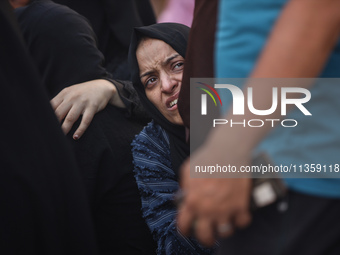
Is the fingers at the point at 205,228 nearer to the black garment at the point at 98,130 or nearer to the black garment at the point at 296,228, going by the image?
the black garment at the point at 296,228

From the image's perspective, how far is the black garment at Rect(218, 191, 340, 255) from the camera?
0.66 meters

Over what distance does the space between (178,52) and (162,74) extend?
0.36 feet

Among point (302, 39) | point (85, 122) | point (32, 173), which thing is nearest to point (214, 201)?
point (302, 39)

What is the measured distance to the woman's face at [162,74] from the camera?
1.80m

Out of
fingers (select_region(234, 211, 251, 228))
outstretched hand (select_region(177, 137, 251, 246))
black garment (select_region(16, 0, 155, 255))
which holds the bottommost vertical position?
black garment (select_region(16, 0, 155, 255))

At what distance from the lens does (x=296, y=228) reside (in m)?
0.67

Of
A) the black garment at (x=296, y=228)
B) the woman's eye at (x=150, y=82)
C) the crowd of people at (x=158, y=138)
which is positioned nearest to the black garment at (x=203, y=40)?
the crowd of people at (x=158, y=138)

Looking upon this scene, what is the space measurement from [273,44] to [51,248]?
0.68m

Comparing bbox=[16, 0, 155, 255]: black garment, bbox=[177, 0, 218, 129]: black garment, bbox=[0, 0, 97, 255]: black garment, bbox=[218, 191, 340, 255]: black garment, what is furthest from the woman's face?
bbox=[218, 191, 340, 255]: black garment

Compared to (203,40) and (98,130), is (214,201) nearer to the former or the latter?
(203,40)

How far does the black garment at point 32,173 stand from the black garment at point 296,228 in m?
0.49

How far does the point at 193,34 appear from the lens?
1.07 m

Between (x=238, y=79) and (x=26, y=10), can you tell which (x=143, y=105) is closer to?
(x=26, y=10)

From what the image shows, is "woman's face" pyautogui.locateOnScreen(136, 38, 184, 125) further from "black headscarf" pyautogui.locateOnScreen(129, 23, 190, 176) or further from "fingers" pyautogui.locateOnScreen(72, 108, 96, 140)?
"fingers" pyautogui.locateOnScreen(72, 108, 96, 140)
